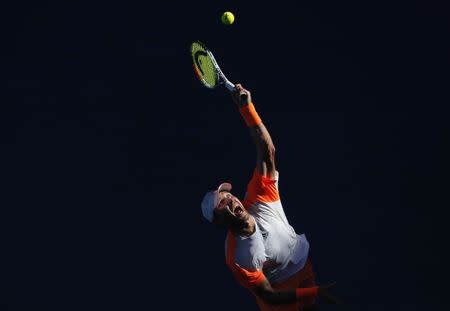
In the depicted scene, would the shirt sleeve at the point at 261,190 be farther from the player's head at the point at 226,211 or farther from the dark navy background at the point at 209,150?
the dark navy background at the point at 209,150

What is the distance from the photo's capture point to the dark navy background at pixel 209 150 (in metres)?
6.68

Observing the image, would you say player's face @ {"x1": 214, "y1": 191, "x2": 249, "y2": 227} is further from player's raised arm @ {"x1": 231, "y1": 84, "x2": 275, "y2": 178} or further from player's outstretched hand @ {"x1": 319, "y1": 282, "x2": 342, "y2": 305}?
player's outstretched hand @ {"x1": 319, "y1": 282, "x2": 342, "y2": 305}

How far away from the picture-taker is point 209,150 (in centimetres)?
679

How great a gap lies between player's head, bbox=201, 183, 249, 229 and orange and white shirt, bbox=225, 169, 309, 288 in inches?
3.6

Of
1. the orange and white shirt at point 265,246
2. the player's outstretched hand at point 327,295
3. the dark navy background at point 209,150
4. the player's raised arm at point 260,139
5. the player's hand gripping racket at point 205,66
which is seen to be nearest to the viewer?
→ the player's outstretched hand at point 327,295

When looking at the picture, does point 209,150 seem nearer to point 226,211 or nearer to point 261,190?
point 261,190

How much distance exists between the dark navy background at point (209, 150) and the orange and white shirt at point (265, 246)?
5.17ft

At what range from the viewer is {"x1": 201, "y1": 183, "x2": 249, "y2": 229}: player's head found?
4.75m

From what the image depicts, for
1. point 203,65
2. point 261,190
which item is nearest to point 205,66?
point 203,65

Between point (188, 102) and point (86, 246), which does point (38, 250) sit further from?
point (188, 102)

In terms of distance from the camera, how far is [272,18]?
672 cm

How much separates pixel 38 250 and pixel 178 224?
3.12 feet

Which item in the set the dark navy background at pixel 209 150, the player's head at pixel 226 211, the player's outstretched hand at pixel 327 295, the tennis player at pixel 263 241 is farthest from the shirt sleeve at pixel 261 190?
the dark navy background at pixel 209 150

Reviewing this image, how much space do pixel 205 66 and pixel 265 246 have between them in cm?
112
